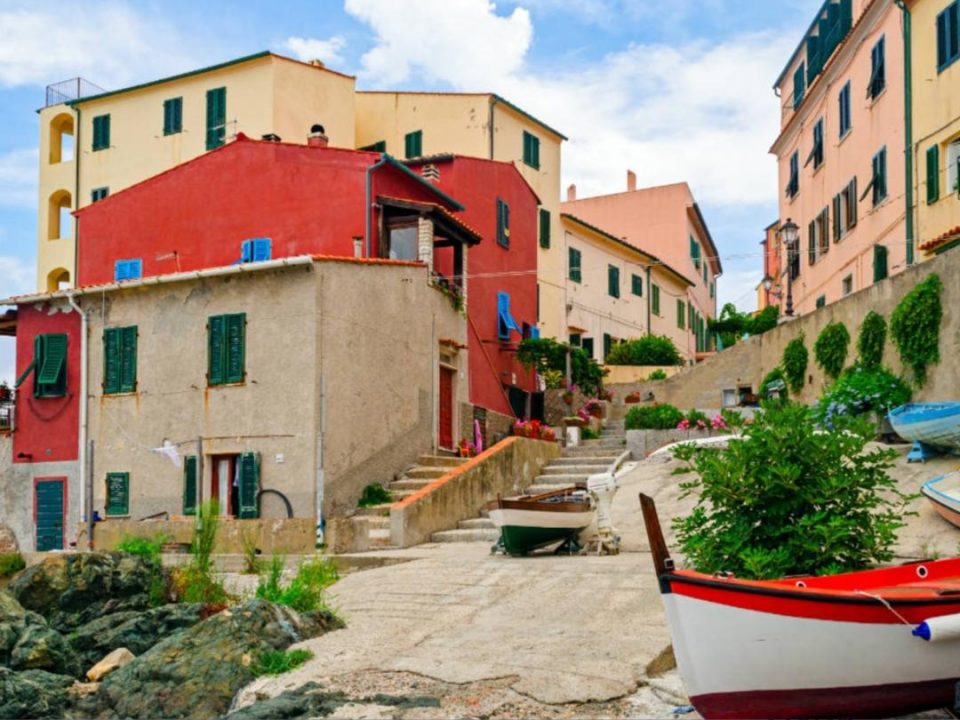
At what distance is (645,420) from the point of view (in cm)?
2552

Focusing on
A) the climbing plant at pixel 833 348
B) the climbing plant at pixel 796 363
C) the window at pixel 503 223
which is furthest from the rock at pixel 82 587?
the window at pixel 503 223

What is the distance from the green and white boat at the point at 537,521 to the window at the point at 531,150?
2362 cm

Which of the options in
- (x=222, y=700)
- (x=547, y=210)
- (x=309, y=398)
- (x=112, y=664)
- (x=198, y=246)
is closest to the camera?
(x=222, y=700)

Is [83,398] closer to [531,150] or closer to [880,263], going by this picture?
[880,263]

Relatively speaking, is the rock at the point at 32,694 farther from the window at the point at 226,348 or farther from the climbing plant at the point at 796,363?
the climbing plant at the point at 796,363

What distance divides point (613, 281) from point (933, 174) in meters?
19.6

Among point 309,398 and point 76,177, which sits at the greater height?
point 76,177

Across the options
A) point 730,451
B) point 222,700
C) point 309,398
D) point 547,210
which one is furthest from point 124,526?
point 547,210

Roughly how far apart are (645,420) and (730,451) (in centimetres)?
1580

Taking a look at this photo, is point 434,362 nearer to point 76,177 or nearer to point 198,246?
point 198,246

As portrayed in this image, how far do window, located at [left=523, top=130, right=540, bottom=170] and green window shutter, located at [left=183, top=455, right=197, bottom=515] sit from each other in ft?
66.0

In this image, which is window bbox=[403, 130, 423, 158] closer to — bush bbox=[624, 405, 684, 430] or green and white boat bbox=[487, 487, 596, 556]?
bush bbox=[624, 405, 684, 430]

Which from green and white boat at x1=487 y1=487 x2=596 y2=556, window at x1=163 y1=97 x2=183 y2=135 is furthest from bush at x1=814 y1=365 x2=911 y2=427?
window at x1=163 y1=97 x2=183 y2=135

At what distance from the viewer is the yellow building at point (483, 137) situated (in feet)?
117
